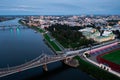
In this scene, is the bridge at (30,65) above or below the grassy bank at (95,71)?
above

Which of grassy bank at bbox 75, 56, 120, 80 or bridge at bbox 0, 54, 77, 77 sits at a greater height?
bridge at bbox 0, 54, 77, 77

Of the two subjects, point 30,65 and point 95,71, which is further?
point 95,71

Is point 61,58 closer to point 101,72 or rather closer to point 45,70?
point 45,70

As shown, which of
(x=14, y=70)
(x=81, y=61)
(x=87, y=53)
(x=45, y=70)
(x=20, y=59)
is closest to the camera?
(x=14, y=70)

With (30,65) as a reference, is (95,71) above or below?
below

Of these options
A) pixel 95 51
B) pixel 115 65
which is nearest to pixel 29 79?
pixel 115 65

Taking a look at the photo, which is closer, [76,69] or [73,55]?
[76,69]

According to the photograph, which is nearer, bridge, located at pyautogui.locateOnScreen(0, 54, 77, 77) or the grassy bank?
bridge, located at pyautogui.locateOnScreen(0, 54, 77, 77)

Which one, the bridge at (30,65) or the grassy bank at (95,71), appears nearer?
the bridge at (30,65)
